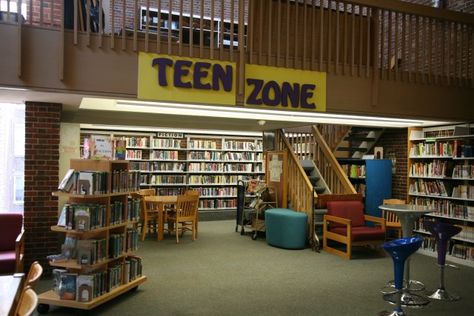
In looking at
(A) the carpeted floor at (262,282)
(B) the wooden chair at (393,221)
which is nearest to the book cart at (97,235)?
(A) the carpeted floor at (262,282)

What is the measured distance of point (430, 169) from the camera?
7.32 meters

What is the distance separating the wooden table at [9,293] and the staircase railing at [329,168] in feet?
21.4

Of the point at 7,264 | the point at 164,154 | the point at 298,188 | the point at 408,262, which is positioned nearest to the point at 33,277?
the point at 7,264

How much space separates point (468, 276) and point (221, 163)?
6924 millimetres

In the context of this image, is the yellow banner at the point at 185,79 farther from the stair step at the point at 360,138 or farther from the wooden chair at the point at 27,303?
the stair step at the point at 360,138

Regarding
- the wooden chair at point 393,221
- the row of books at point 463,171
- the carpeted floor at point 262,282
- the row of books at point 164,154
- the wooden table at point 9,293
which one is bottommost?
the carpeted floor at point 262,282

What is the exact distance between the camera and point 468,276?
587 cm

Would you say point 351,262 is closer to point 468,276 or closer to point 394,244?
point 468,276

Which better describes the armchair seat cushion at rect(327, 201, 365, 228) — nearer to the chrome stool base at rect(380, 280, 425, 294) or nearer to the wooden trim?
the chrome stool base at rect(380, 280, 425, 294)

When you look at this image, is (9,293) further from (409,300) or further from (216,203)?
(216,203)

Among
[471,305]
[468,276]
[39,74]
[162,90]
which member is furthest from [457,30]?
[39,74]

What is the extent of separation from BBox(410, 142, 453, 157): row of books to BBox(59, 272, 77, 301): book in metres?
6.23

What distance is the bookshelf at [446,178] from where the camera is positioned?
663 cm

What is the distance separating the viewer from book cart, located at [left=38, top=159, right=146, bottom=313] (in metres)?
4.20
